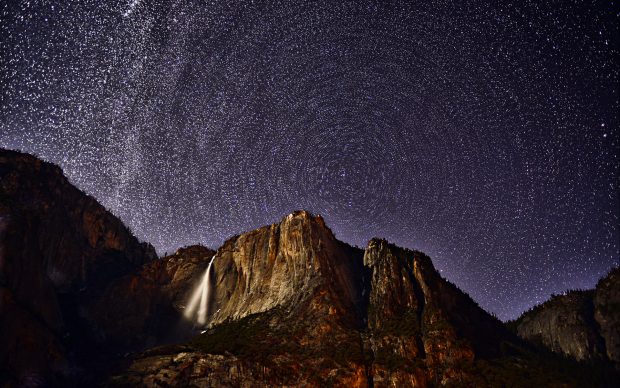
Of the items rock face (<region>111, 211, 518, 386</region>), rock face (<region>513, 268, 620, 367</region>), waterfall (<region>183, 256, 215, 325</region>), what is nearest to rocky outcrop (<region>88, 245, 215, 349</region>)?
waterfall (<region>183, 256, 215, 325</region>)

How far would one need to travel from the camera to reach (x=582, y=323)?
154m

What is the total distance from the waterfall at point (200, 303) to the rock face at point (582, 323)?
414ft

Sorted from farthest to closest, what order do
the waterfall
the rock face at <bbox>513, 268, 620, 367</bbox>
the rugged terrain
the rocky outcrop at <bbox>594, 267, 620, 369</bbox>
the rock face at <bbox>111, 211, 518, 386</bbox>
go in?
the rock face at <bbox>513, 268, 620, 367</bbox>
the waterfall
the rocky outcrop at <bbox>594, 267, 620, 369</bbox>
the rock face at <bbox>111, 211, 518, 386</bbox>
the rugged terrain

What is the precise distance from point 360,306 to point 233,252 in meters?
55.4

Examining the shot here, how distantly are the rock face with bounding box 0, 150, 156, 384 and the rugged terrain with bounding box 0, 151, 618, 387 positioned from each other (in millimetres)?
449

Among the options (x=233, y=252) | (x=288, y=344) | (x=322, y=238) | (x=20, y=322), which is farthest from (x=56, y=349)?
(x=322, y=238)

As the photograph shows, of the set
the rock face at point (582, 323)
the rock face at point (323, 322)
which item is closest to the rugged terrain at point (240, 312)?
the rock face at point (323, 322)

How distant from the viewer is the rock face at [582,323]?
143 metres

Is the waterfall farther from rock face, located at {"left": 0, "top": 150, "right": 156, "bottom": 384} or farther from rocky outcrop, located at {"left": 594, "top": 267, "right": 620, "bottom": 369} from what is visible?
rocky outcrop, located at {"left": 594, "top": 267, "right": 620, "bottom": 369}

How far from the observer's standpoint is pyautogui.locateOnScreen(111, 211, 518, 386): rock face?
93.7m

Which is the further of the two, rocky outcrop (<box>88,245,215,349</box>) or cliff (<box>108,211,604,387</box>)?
rocky outcrop (<box>88,245,215,349</box>)

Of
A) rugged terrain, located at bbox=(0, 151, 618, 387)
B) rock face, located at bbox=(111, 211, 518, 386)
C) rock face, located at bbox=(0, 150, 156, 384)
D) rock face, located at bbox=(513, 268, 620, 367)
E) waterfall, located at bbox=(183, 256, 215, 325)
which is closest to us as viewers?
rock face, located at bbox=(0, 150, 156, 384)

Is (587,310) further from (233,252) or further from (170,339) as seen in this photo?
(170,339)

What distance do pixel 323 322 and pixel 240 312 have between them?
33438mm
